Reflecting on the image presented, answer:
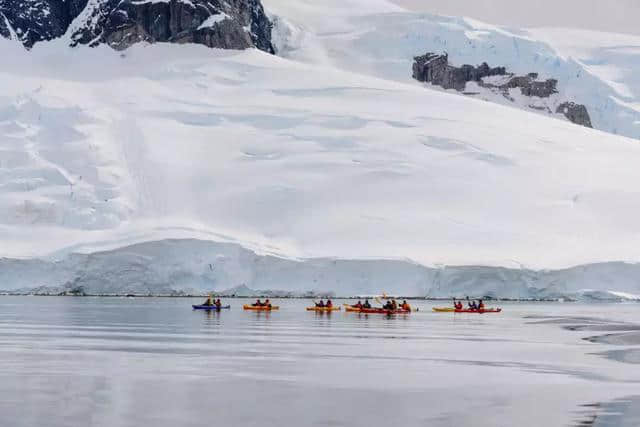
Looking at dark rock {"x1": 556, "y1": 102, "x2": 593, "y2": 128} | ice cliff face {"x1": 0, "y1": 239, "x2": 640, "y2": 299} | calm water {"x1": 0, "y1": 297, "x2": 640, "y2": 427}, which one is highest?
dark rock {"x1": 556, "y1": 102, "x2": 593, "y2": 128}

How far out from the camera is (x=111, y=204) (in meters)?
84.1

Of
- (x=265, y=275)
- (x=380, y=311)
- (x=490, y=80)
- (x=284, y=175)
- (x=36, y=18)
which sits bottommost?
(x=380, y=311)

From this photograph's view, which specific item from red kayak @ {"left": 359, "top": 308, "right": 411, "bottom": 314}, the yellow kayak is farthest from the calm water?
the yellow kayak

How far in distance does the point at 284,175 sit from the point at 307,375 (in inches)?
2626

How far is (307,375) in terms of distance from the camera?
25016 millimetres

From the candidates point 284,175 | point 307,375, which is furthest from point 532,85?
point 307,375

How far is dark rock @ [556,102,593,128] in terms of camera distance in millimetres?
148750

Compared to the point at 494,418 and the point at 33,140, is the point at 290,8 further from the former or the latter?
the point at 494,418

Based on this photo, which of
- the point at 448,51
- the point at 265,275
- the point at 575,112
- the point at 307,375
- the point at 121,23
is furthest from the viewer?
the point at 575,112

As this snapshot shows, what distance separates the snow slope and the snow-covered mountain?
25.1m

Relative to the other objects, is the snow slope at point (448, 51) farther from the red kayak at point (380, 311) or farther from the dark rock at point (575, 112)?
the red kayak at point (380, 311)

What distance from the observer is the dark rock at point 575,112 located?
148750mm

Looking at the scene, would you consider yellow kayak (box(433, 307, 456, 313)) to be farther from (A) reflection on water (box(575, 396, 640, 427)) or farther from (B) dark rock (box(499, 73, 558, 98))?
(B) dark rock (box(499, 73, 558, 98))

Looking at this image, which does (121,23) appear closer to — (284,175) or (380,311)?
(284,175)
